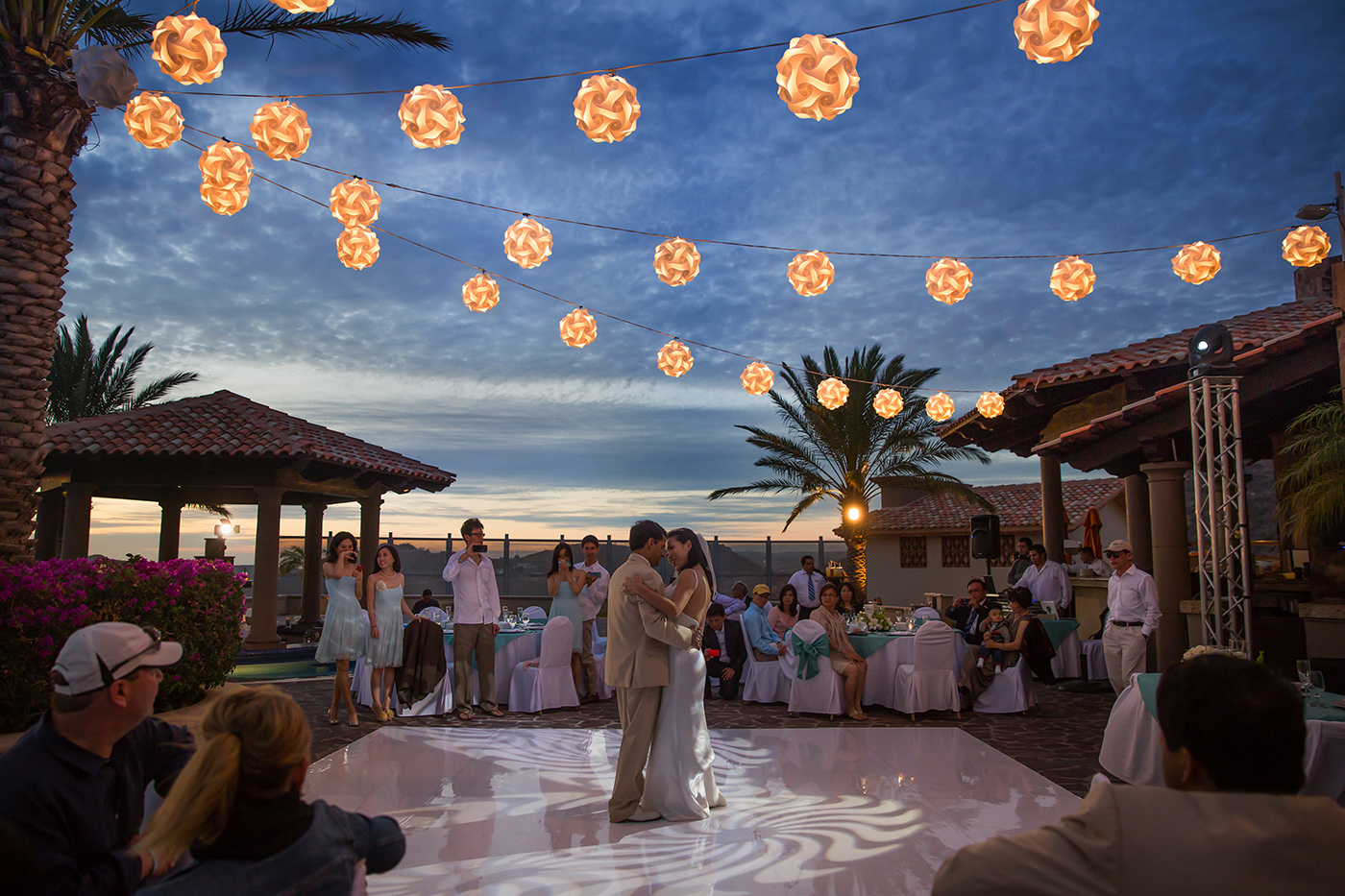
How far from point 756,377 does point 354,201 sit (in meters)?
5.18

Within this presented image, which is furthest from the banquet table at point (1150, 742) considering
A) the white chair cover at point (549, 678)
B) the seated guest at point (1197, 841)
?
the white chair cover at point (549, 678)

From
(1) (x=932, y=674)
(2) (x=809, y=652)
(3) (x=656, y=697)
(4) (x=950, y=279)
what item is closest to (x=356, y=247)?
(3) (x=656, y=697)

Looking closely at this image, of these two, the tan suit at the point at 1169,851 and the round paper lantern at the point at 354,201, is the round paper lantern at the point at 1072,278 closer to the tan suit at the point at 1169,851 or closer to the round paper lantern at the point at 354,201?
the round paper lantern at the point at 354,201

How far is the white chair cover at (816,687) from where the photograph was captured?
27.8 feet

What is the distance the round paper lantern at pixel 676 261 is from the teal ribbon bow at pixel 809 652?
413 centimetres

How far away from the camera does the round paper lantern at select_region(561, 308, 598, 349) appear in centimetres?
771

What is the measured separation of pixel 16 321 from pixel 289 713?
6934 millimetres

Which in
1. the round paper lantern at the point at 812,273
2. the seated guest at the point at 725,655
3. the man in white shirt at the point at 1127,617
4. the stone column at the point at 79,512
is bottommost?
the seated guest at the point at 725,655

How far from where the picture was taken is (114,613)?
6.57 metres

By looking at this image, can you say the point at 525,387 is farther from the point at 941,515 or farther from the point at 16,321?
the point at 941,515

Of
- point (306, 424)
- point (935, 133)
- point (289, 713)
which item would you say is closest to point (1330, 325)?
point (935, 133)

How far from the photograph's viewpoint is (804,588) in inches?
472

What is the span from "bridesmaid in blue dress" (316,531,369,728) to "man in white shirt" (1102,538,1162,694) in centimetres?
772

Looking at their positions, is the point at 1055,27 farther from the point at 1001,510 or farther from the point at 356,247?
the point at 1001,510
